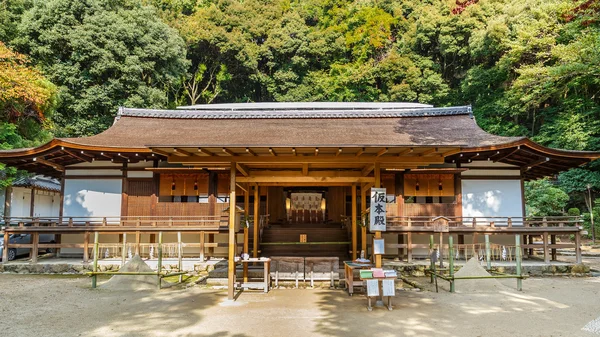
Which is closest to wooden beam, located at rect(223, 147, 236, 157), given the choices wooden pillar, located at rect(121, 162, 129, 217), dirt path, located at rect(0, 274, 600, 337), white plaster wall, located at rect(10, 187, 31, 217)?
dirt path, located at rect(0, 274, 600, 337)

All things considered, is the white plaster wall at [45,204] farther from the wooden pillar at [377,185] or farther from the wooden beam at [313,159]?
the wooden pillar at [377,185]

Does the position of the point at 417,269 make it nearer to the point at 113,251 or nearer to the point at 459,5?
the point at 113,251

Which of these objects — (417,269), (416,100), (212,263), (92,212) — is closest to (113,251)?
(92,212)

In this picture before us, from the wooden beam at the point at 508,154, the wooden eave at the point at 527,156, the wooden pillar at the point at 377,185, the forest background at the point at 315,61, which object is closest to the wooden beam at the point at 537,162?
the wooden eave at the point at 527,156

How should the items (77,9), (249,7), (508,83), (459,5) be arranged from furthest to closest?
1. (249,7)
2. (459,5)
3. (508,83)
4. (77,9)

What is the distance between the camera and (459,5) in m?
30.8

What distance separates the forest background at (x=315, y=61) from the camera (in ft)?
64.7

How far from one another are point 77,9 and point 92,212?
15.9 metres

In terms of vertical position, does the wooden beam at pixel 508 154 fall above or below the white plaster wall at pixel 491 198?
above

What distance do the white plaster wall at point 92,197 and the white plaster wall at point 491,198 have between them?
40.2ft

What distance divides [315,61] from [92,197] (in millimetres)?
23537

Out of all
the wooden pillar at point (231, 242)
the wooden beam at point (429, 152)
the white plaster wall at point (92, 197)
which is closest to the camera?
the wooden beam at point (429, 152)

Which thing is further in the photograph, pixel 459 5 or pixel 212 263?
pixel 459 5

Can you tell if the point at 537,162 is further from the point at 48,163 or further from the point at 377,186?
the point at 48,163
